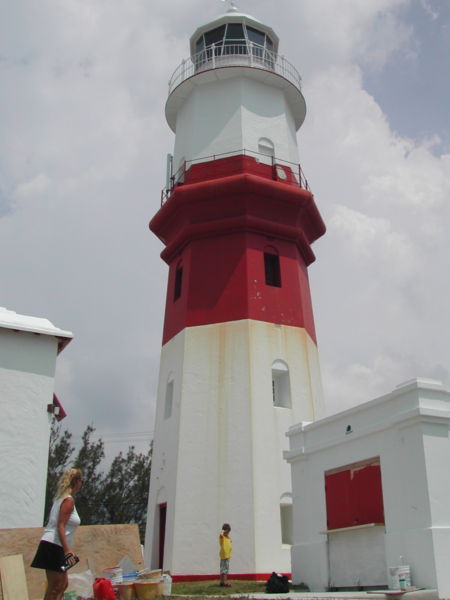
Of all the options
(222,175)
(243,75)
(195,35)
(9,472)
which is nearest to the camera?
(9,472)

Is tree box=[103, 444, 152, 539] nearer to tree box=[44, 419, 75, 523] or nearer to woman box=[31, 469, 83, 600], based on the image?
tree box=[44, 419, 75, 523]

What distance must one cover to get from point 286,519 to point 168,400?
5270 mm

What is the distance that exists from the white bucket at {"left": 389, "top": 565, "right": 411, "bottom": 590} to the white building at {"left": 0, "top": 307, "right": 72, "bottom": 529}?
8.30 m

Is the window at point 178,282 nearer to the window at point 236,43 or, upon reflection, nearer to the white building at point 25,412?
the white building at point 25,412

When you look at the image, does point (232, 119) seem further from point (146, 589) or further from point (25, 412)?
point (146, 589)

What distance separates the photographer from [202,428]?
1944 centimetres

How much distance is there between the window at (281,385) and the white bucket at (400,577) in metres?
8.58

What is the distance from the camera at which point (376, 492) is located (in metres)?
13.2

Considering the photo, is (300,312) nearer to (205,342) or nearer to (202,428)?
(205,342)

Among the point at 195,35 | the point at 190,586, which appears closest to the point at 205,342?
the point at 190,586

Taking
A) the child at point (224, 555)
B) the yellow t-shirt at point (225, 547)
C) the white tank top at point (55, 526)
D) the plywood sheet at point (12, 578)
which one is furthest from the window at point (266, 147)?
the white tank top at point (55, 526)

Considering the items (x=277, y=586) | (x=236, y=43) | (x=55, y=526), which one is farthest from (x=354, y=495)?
(x=236, y=43)

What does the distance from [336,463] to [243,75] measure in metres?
16.0

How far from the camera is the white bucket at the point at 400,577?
11.4 metres
